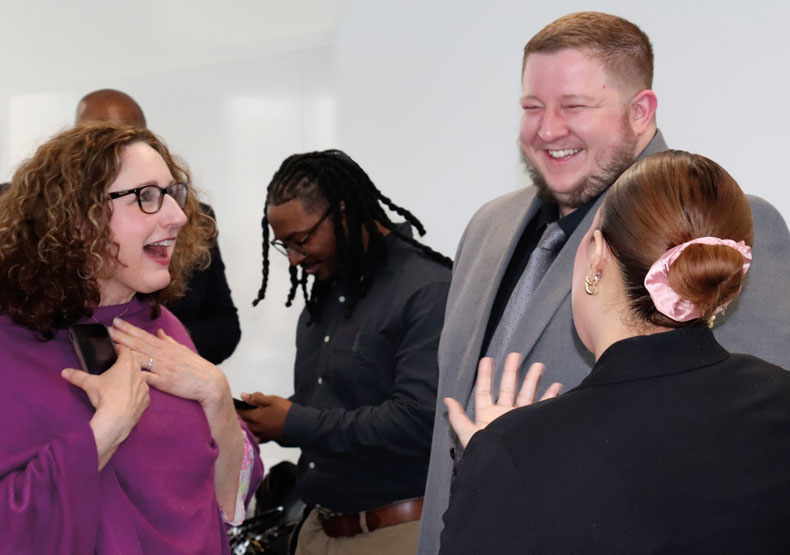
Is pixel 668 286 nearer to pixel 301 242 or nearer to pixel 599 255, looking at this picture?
pixel 599 255

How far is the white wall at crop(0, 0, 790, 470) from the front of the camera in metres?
2.64

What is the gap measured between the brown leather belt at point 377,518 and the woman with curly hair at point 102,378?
59 centimetres

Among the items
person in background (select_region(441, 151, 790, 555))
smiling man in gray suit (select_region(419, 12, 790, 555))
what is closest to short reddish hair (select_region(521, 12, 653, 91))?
smiling man in gray suit (select_region(419, 12, 790, 555))

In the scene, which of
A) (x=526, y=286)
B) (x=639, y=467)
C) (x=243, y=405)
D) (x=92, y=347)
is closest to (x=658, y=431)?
(x=639, y=467)

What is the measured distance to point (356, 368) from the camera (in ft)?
8.42

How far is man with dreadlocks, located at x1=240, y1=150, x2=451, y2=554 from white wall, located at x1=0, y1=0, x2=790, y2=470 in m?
0.90

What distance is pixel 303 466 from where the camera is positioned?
2672mm

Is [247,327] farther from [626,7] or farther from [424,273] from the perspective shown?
[626,7]

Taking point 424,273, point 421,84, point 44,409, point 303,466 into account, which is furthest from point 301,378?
point 421,84

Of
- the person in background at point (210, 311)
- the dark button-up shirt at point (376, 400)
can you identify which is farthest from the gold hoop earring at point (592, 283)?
the person in background at point (210, 311)

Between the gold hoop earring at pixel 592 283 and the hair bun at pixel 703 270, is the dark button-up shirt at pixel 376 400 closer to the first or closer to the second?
the gold hoop earring at pixel 592 283

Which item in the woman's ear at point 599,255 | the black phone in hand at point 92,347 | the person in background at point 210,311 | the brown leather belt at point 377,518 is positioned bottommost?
the brown leather belt at point 377,518

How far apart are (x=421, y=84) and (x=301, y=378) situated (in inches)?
60.9

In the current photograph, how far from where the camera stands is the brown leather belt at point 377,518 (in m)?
2.51
